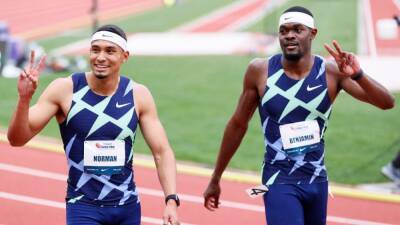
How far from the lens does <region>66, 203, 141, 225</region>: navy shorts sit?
14.5 ft

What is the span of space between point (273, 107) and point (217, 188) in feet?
2.49

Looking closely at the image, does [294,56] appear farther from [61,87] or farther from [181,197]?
[181,197]

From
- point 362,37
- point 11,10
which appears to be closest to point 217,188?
point 362,37

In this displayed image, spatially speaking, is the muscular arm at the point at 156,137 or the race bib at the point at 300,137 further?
the race bib at the point at 300,137

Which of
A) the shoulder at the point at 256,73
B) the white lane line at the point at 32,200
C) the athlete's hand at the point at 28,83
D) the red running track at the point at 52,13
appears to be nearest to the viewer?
the athlete's hand at the point at 28,83

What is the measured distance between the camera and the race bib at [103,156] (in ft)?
14.6

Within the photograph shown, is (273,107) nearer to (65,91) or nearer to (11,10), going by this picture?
(65,91)

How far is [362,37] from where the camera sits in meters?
21.6

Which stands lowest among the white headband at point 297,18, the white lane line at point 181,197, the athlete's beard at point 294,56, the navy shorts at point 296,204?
the white lane line at point 181,197

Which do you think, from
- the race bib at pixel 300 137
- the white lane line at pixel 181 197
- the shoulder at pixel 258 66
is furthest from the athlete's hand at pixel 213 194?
the white lane line at pixel 181 197

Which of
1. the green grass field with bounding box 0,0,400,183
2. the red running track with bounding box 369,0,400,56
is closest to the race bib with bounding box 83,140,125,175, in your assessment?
the green grass field with bounding box 0,0,400,183

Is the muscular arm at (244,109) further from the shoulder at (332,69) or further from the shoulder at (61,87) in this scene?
the shoulder at (61,87)

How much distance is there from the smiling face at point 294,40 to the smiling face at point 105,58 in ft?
3.00

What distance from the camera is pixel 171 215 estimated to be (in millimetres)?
4445
